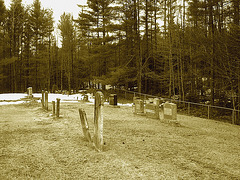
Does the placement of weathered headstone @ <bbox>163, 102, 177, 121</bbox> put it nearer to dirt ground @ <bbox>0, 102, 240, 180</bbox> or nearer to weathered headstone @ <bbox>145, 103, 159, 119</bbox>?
weathered headstone @ <bbox>145, 103, 159, 119</bbox>

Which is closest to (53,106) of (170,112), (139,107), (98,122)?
(139,107)

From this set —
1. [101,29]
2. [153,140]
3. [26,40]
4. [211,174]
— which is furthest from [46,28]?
[211,174]

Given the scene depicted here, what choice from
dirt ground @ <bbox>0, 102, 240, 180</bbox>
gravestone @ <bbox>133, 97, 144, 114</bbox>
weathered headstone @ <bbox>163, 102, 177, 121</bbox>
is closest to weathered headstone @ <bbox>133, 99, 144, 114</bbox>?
gravestone @ <bbox>133, 97, 144, 114</bbox>

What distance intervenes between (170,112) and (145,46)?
1855 centimetres

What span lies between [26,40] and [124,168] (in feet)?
115

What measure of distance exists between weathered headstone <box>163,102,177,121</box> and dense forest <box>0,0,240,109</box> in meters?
→ 5.88

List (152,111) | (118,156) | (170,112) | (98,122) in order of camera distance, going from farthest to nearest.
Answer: (152,111)
(170,112)
(98,122)
(118,156)

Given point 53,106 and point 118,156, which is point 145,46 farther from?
point 118,156

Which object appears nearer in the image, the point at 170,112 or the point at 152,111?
the point at 170,112

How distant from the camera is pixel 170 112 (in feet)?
30.0

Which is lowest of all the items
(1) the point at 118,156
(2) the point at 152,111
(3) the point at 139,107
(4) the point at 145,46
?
(1) the point at 118,156

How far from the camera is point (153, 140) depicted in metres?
6.14

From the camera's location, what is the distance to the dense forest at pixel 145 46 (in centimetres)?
1533

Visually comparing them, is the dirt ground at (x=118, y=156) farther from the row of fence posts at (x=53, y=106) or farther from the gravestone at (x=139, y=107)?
the gravestone at (x=139, y=107)
